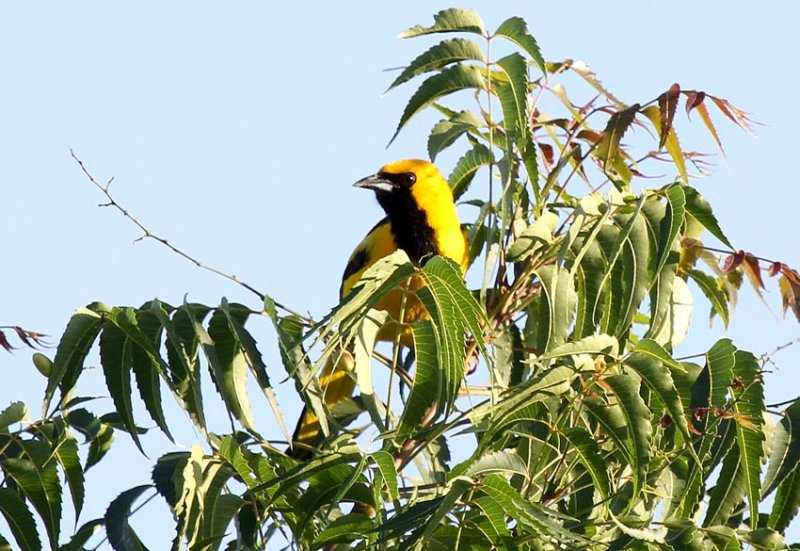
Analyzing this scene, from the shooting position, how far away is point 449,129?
330 cm

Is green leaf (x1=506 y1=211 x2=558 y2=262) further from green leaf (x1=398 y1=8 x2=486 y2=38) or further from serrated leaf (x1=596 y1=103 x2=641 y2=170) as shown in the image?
green leaf (x1=398 y1=8 x2=486 y2=38)

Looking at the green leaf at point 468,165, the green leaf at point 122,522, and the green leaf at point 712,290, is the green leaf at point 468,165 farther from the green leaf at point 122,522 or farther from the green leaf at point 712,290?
the green leaf at point 122,522

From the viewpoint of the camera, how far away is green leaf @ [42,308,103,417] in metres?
2.65

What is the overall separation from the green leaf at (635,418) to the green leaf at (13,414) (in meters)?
1.25

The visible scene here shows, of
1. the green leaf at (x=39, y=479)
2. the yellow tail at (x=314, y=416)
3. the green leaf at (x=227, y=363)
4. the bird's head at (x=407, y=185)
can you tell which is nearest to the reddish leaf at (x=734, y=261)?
the yellow tail at (x=314, y=416)

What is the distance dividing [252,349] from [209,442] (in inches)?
8.6

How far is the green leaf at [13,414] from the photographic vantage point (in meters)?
2.73

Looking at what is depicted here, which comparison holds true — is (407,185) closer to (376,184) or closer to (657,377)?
(376,184)

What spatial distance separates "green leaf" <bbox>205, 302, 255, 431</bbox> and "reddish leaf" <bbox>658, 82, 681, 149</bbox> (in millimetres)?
1072

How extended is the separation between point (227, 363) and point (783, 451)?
116 cm

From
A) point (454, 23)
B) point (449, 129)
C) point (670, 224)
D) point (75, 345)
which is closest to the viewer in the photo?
point (75, 345)

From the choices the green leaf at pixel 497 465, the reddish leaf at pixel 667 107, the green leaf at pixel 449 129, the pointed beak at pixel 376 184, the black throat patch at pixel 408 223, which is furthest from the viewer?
the pointed beak at pixel 376 184

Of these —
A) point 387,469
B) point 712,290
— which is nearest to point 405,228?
point 712,290

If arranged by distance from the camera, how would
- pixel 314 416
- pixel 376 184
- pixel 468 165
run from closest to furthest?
1. pixel 468 165
2. pixel 314 416
3. pixel 376 184
